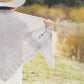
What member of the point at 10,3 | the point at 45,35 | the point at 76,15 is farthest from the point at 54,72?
the point at 76,15

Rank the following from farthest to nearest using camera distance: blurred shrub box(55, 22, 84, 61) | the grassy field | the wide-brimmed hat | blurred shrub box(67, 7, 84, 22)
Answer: blurred shrub box(67, 7, 84, 22) → blurred shrub box(55, 22, 84, 61) → the grassy field → the wide-brimmed hat

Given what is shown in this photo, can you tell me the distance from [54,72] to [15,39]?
2639 millimetres

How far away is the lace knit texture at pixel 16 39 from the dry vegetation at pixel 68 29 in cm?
347

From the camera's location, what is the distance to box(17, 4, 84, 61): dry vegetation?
578 cm

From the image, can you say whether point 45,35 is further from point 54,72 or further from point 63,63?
point 63,63

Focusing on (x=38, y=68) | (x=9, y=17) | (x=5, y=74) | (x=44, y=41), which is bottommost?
(x=38, y=68)

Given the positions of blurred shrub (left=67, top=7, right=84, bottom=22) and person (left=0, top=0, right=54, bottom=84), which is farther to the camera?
blurred shrub (left=67, top=7, right=84, bottom=22)

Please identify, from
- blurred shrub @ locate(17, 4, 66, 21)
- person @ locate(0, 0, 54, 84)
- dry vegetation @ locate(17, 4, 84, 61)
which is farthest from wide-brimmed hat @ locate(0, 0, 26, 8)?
blurred shrub @ locate(17, 4, 66, 21)

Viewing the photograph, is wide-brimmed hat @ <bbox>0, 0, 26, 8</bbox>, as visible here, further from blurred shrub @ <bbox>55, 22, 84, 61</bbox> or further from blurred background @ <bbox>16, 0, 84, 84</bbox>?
blurred shrub @ <bbox>55, 22, 84, 61</bbox>

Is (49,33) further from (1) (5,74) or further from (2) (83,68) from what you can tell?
(2) (83,68)

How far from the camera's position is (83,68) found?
16.8 feet

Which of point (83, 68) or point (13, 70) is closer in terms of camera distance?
point (13, 70)

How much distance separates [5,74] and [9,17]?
1.31 feet

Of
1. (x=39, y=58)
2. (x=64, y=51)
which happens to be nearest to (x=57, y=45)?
(x=64, y=51)
